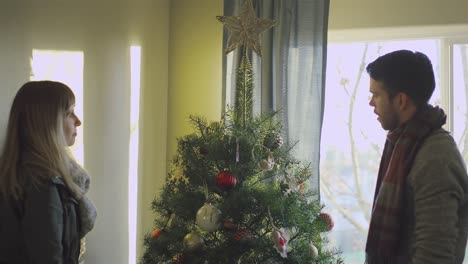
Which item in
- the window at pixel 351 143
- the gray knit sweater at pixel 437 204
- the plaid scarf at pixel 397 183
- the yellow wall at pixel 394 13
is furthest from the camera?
the window at pixel 351 143

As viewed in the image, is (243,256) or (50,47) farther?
(50,47)

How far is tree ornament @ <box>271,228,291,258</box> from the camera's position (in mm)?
1537

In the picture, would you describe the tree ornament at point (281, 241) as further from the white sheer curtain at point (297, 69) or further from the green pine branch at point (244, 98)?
the white sheer curtain at point (297, 69)

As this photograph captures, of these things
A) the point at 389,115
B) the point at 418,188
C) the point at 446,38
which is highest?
the point at 446,38

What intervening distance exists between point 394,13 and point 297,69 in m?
0.53

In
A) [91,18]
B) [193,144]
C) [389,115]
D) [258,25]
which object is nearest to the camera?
[389,115]

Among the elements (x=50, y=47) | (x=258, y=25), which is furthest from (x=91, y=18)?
(x=258, y=25)

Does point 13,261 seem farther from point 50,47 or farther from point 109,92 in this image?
point 109,92

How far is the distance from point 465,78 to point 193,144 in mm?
1464

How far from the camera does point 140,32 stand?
2.55 m

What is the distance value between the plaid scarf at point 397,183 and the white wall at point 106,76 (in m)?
1.30

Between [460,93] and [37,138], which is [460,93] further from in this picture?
[37,138]

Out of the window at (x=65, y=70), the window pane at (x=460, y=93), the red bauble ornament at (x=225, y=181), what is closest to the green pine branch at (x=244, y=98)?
the red bauble ornament at (x=225, y=181)

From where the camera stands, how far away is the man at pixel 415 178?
131 cm
